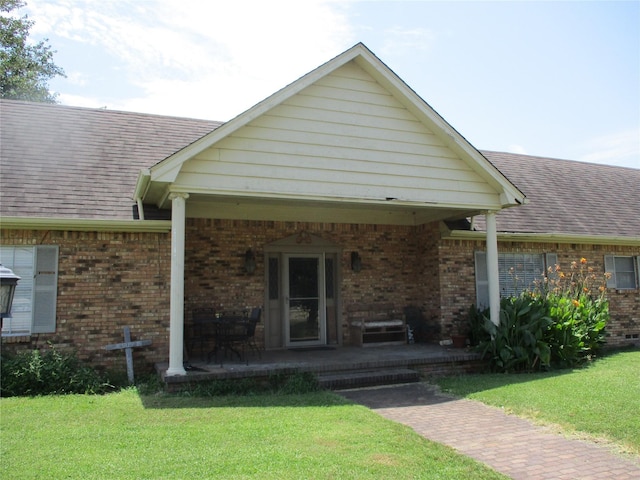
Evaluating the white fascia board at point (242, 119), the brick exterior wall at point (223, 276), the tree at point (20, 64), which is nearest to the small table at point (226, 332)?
the brick exterior wall at point (223, 276)

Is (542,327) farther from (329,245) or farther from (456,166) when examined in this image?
(329,245)

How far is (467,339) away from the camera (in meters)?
11.2

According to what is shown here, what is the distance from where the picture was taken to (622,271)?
14.0 metres

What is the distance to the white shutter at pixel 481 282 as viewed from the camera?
475 inches

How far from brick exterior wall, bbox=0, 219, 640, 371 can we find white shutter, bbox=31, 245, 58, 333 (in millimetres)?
104

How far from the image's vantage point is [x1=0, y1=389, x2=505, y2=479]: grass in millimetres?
4648

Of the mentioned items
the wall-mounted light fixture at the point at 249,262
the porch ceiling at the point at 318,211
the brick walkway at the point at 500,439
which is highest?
the porch ceiling at the point at 318,211

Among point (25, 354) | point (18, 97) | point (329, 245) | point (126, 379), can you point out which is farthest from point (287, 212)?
point (18, 97)

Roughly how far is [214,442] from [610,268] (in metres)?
12.1

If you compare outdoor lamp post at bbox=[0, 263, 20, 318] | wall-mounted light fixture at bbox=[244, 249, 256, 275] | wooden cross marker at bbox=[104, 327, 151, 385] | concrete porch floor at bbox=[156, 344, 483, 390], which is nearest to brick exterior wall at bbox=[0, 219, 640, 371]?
wall-mounted light fixture at bbox=[244, 249, 256, 275]

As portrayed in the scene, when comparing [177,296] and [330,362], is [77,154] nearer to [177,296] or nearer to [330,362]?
[177,296]

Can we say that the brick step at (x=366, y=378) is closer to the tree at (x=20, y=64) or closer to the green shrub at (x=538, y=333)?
the green shrub at (x=538, y=333)

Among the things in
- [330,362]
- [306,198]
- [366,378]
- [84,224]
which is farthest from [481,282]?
[84,224]

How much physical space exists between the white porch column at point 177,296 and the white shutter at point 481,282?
6907mm
